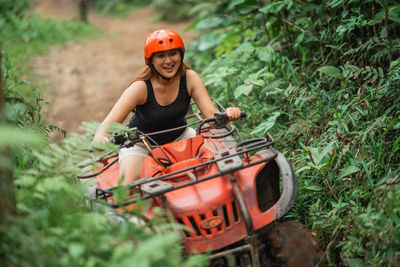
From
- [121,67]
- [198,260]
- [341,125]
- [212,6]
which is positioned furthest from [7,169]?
[121,67]

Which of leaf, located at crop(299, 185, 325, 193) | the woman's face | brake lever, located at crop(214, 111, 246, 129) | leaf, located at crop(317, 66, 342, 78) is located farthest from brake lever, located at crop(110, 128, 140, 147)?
leaf, located at crop(317, 66, 342, 78)

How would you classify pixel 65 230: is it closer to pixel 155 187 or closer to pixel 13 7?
pixel 155 187

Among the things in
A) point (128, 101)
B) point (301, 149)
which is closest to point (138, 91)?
point (128, 101)

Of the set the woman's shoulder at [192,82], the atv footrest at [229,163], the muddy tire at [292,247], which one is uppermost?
the woman's shoulder at [192,82]

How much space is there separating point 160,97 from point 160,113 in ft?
0.52

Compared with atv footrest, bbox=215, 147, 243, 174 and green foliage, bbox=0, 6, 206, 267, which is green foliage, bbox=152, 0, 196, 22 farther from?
green foliage, bbox=0, 6, 206, 267

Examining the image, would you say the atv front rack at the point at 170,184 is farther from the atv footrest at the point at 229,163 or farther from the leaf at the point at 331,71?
the leaf at the point at 331,71

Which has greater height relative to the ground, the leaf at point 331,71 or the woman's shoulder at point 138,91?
the woman's shoulder at point 138,91

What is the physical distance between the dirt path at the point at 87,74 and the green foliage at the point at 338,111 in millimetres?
3022

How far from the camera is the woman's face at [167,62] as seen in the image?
372cm

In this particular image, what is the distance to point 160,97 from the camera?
387 cm

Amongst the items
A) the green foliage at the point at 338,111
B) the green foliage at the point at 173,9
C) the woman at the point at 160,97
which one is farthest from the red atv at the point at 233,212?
the green foliage at the point at 173,9

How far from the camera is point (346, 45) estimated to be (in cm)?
453

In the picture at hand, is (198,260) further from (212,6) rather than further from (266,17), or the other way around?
(212,6)
